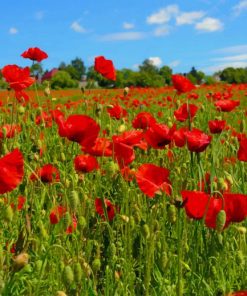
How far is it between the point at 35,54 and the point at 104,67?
492mm

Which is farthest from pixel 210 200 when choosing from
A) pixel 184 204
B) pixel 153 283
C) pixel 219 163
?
pixel 219 163

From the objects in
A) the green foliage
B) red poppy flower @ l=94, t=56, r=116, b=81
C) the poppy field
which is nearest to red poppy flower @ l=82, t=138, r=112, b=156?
the poppy field

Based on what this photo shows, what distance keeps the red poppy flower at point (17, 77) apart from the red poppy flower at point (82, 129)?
2.13ft

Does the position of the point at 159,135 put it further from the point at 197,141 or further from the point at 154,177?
the point at 154,177

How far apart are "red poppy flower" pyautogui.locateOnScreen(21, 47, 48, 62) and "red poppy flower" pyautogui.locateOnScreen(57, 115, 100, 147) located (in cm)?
141

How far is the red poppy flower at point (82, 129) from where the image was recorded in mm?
2064

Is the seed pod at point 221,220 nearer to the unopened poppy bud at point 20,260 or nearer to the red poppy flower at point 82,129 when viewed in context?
the unopened poppy bud at point 20,260

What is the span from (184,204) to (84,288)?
1.33 feet

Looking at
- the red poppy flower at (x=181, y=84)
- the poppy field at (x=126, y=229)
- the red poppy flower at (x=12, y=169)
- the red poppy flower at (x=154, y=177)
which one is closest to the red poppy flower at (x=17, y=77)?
the poppy field at (x=126, y=229)

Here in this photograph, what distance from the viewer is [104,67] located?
10.6 feet

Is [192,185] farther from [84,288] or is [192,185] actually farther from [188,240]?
[84,288]

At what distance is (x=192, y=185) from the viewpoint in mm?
2613

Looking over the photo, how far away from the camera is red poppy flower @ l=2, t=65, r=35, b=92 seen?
8.78 feet

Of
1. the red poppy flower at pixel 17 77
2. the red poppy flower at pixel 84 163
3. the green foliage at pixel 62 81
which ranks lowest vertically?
the red poppy flower at pixel 84 163
